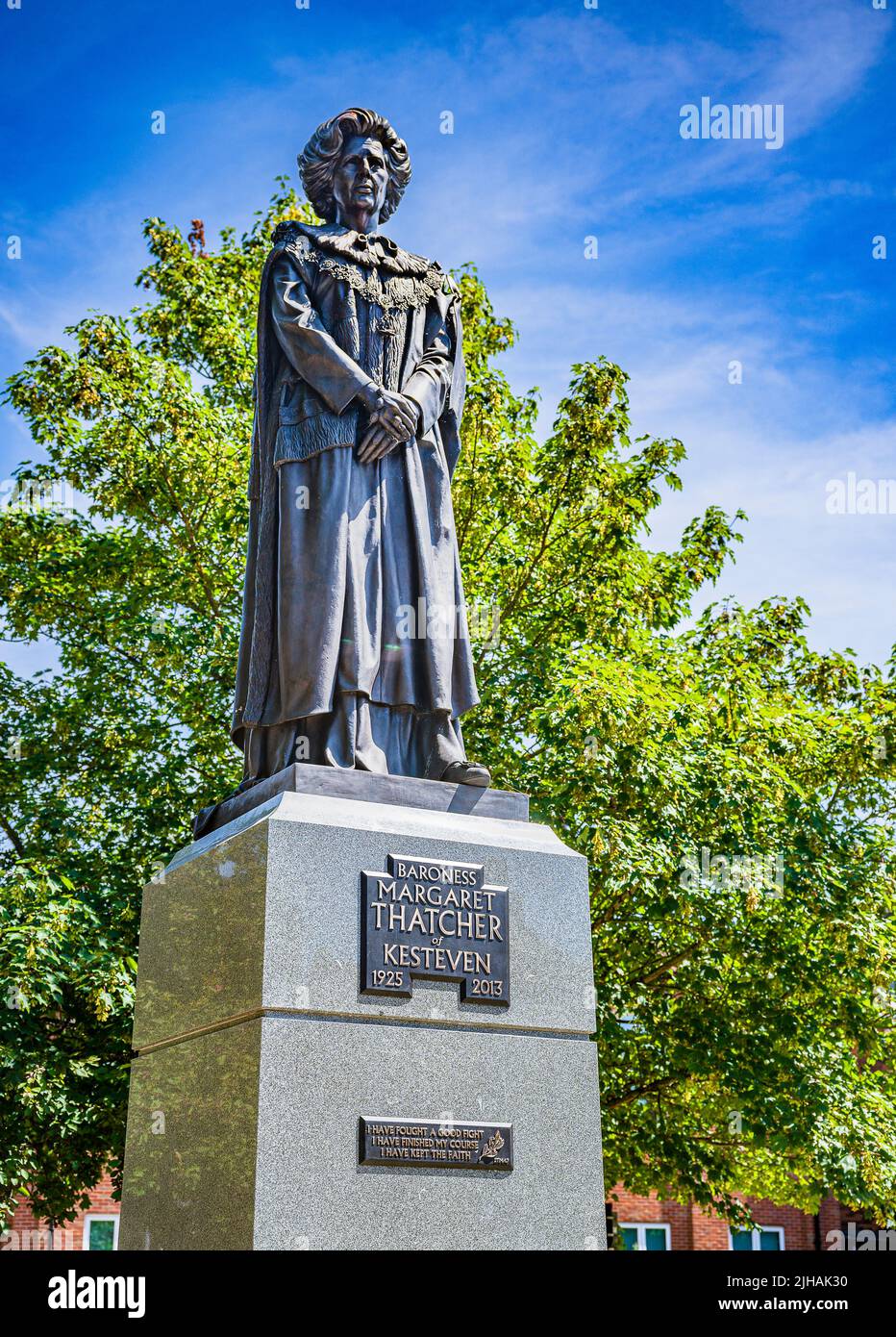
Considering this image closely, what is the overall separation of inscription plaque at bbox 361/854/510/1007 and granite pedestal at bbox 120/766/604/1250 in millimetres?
40

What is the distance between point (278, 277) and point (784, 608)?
12666mm

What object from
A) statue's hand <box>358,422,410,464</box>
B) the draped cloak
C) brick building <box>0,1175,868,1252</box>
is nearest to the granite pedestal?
the draped cloak

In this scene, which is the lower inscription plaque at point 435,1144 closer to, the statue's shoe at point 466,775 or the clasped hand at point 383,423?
the statue's shoe at point 466,775

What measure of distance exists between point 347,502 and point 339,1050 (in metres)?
2.52

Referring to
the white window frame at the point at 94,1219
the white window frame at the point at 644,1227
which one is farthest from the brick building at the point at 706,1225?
the white window frame at the point at 94,1219

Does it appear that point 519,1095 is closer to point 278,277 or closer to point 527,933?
point 527,933

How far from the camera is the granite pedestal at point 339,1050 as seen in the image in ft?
16.0

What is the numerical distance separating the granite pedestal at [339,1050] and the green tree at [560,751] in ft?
23.3

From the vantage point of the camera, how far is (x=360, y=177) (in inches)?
278

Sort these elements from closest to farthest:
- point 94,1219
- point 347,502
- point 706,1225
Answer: point 347,502, point 94,1219, point 706,1225

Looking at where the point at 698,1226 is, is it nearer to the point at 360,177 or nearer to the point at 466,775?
the point at 466,775

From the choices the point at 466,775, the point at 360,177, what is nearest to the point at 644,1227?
the point at 466,775
